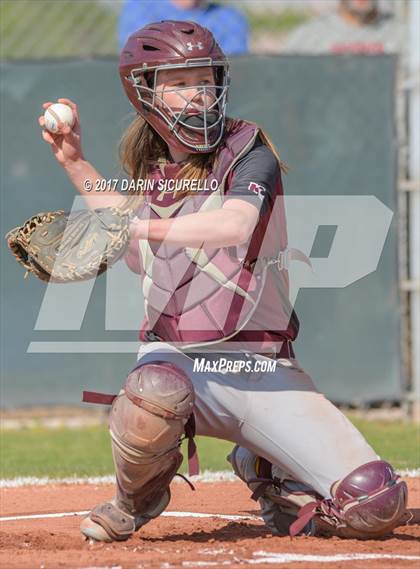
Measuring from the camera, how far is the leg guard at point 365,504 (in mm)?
3953

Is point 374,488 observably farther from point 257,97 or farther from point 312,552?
point 257,97

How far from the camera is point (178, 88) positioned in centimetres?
427

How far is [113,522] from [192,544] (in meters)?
0.29

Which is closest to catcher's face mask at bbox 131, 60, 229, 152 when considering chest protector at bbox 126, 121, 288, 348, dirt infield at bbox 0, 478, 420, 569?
chest protector at bbox 126, 121, 288, 348

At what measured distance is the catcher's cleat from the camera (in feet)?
13.4

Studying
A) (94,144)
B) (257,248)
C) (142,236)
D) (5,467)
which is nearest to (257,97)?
(94,144)

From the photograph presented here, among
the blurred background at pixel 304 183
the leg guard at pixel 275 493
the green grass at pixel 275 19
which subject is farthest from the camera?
the green grass at pixel 275 19

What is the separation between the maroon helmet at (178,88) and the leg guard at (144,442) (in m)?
0.83

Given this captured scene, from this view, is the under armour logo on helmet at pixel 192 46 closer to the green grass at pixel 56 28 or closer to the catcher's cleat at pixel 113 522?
the catcher's cleat at pixel 113 522

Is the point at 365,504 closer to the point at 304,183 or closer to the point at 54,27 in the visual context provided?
the point at 304,183

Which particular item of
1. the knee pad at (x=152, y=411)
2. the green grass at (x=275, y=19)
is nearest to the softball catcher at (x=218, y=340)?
the knee pad at (x=152, y=411)

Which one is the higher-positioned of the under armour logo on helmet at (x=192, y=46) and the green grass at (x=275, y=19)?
the green grass at (x=275, y=19)

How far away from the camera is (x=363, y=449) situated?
4.07 meters

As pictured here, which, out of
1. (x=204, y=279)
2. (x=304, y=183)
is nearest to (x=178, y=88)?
(x=204, y=279)
